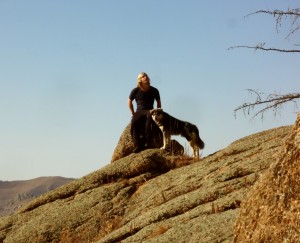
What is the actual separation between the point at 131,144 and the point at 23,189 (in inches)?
4540

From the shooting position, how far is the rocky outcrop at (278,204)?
4664 mm

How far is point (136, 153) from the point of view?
1470 centimetres

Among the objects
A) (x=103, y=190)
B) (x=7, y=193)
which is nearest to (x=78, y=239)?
(x=103, y=190)

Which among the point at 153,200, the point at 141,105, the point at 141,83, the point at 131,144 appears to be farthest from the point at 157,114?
the point at 153,200

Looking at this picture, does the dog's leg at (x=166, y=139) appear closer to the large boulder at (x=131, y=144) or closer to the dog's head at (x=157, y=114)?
the large boulder at (x=131, y=144)

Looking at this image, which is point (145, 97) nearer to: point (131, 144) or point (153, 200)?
point (131, 144)

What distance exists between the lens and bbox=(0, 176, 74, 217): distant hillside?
362 feet

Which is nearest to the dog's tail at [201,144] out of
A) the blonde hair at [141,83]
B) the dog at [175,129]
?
the dog at [175,129]

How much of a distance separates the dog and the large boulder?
0.40 meters

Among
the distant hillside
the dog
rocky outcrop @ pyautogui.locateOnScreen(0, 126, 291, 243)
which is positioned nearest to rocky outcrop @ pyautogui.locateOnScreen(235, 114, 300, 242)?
rocky outcrop @ pyautogui.locateOnScreen(0, 126, 291, 243)

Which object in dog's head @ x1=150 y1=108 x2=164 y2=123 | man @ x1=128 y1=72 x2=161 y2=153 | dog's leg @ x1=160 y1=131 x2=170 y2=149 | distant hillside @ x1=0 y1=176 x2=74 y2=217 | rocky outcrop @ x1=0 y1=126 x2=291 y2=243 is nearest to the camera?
rocky outcrop @ x1=0 y1=126 x2=291 y2=243

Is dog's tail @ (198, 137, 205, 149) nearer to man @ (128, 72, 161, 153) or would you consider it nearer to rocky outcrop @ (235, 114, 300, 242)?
man @ (128, 72, 161, 153)

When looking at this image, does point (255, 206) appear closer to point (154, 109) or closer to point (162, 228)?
point (162, 228)

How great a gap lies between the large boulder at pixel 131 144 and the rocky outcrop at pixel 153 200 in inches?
31.3
